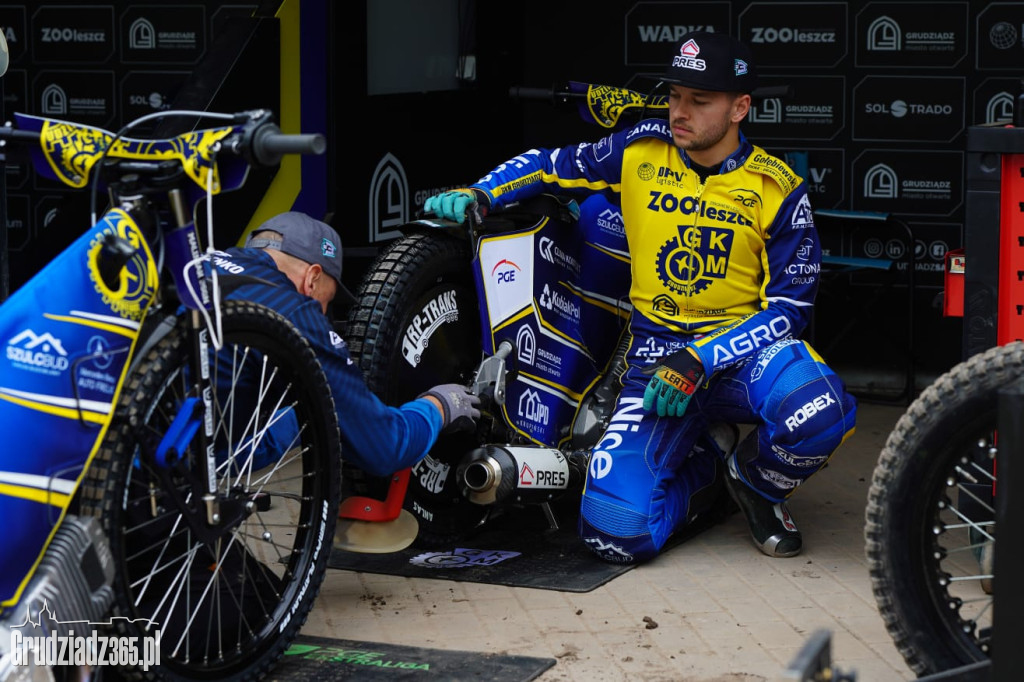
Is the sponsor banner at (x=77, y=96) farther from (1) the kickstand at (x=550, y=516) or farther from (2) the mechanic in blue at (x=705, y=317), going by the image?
(1) the kickstand at (x=550, y=516)

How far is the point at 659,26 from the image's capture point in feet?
23.9

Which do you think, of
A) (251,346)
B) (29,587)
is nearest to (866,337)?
(251,346)

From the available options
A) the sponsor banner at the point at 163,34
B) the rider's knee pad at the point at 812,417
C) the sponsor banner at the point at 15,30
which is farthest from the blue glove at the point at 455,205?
the sponsor banner at the point at 15,30

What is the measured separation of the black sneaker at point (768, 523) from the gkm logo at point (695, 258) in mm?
615

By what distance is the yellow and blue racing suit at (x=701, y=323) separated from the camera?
15.0 ft

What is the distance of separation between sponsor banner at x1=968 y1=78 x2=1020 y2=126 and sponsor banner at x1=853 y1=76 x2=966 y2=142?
6 cm

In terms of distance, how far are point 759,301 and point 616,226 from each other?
56 centimetres

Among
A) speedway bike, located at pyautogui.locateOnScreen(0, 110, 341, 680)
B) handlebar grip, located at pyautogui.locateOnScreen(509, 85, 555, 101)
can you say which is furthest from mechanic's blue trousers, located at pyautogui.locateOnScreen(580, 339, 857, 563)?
speedway bike, located at pyautogui.locateOnScreen(0, 110, 341, 680)

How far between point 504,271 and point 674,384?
2.06ft

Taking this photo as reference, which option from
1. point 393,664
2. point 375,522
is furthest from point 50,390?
point 375,522

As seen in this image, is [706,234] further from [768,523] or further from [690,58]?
[768,523]

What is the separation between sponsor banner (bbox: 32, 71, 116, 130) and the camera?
316 inches

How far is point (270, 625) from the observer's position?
362 centimetres

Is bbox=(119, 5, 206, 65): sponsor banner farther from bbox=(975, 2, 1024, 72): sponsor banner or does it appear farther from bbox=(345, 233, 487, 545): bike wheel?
bbox=(975, 2, 1024, 72): sponsor banner
